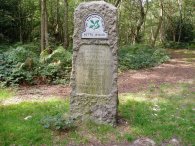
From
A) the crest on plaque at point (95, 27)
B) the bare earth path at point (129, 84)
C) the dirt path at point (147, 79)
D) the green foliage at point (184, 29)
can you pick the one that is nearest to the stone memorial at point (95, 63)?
the crest on plaque at point (95, 27)

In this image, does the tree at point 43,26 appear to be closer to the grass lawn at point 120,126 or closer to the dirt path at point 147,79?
the dirt path at point 147,79

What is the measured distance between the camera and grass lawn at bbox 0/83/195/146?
6336mm

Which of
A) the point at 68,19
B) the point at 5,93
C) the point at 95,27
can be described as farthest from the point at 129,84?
the point at 68,19

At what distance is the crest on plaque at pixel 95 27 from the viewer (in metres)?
6.84

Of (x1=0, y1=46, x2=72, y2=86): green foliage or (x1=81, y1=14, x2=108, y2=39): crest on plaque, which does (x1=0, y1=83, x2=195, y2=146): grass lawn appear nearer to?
(x1=0, y1=46, x2=72, y2=86): green foliage

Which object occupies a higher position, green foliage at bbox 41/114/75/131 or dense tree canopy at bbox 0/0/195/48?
dense tree canopy at bbox 0/0/195/48

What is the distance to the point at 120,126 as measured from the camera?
276 inches

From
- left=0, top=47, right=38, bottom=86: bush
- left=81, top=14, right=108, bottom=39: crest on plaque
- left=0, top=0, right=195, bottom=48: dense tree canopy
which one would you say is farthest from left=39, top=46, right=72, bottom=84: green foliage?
left=81, top=14, right=108, bottom=39: crest on plaque

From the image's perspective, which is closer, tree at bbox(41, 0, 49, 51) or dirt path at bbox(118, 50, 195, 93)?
dirt path at bbox(118, 50, 195, 93)

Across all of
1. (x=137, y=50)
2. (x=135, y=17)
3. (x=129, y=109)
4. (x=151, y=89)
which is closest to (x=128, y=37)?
(x=135, y=17)

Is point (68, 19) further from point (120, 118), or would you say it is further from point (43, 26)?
point (120, 118)

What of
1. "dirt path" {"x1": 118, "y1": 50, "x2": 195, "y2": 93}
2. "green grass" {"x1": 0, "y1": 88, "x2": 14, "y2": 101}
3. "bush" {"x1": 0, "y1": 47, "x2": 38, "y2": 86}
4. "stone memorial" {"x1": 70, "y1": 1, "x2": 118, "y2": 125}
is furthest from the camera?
"dirt path" {"x1": 118, "y1": 50, "x2": 195, "y2": 93}

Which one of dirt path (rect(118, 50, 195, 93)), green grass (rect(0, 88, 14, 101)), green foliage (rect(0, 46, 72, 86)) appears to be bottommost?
dirt path (rect(118, 50, 195, 93))

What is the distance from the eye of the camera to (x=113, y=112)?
6.93 meters
